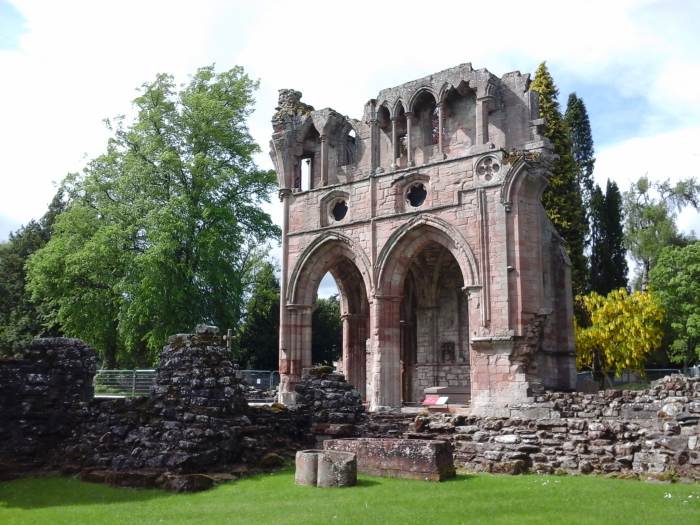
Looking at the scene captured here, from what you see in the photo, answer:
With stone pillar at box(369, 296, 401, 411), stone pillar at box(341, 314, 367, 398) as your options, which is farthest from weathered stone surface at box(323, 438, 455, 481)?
stone pillar at box(341, 314, 367, 398)

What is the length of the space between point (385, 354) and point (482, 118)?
24.5 feet

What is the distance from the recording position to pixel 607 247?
37.5 meters

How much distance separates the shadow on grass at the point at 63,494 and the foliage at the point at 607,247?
31.4 m

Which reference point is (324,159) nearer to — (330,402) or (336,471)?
(330,402)

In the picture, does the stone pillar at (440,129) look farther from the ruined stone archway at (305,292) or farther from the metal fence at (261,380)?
the metal fence at (261,380)

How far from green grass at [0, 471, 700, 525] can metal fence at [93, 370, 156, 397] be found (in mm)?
14572

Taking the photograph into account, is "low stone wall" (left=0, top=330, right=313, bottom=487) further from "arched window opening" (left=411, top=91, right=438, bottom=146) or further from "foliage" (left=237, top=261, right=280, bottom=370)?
"foliage" (left=237, top=261, right=280, bottom=370)

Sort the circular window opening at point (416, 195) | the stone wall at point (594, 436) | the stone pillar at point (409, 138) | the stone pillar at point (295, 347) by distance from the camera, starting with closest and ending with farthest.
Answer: the stone wall at point (594, 436), the circular window opening at point (416, 195), the stone pillar at point (409, 138), the stone pillar at point (295, 347)

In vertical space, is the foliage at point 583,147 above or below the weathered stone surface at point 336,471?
above

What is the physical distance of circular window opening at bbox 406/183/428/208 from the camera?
21047mm

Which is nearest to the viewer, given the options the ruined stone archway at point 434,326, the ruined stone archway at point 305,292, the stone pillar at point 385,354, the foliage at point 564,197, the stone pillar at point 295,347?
the stone pillar at point 385,354

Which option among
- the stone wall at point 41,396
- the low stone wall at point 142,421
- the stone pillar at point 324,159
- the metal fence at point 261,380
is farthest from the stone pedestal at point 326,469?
the metal fence at point 261,380

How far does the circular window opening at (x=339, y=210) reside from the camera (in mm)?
23031

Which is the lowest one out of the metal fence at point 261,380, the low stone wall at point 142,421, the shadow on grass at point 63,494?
the shadow on grass at point 63,494
